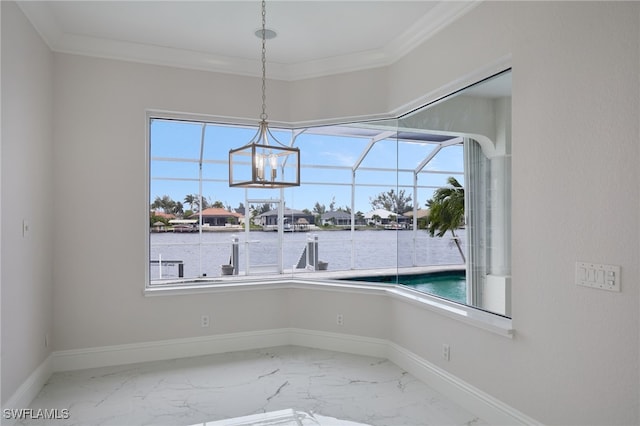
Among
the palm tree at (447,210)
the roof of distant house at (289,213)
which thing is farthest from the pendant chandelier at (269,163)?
the roof of distant house at (289,213)

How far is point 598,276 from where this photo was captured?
6.13ft

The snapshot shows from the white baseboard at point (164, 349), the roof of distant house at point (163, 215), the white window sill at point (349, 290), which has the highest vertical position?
the roof of distant house at point (163, 215)

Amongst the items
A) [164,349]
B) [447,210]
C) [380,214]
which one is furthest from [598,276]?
[164,349]

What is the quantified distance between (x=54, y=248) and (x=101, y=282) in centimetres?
48

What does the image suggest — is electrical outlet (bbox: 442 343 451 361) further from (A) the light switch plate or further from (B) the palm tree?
(A) the light switch plate

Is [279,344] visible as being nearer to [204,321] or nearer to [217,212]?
[204,321]

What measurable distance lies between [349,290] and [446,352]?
3.88 ft

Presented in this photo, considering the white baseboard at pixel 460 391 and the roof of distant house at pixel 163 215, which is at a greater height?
the roof of distant house at pixel 163 215

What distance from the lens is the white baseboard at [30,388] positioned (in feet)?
8.27

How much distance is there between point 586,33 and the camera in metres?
1.94

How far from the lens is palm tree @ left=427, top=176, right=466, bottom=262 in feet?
9.83

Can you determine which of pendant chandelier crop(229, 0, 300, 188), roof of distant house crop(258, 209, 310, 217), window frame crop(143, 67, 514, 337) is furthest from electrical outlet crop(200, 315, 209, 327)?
pendant chandelier crop(229, 0, 300, 188)

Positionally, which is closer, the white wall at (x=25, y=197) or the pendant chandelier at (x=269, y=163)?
the pendant chandelier at (x=269, y=163)

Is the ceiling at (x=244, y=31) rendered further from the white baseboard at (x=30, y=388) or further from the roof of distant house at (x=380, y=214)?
the white baseboard at (x=30, y=388)
